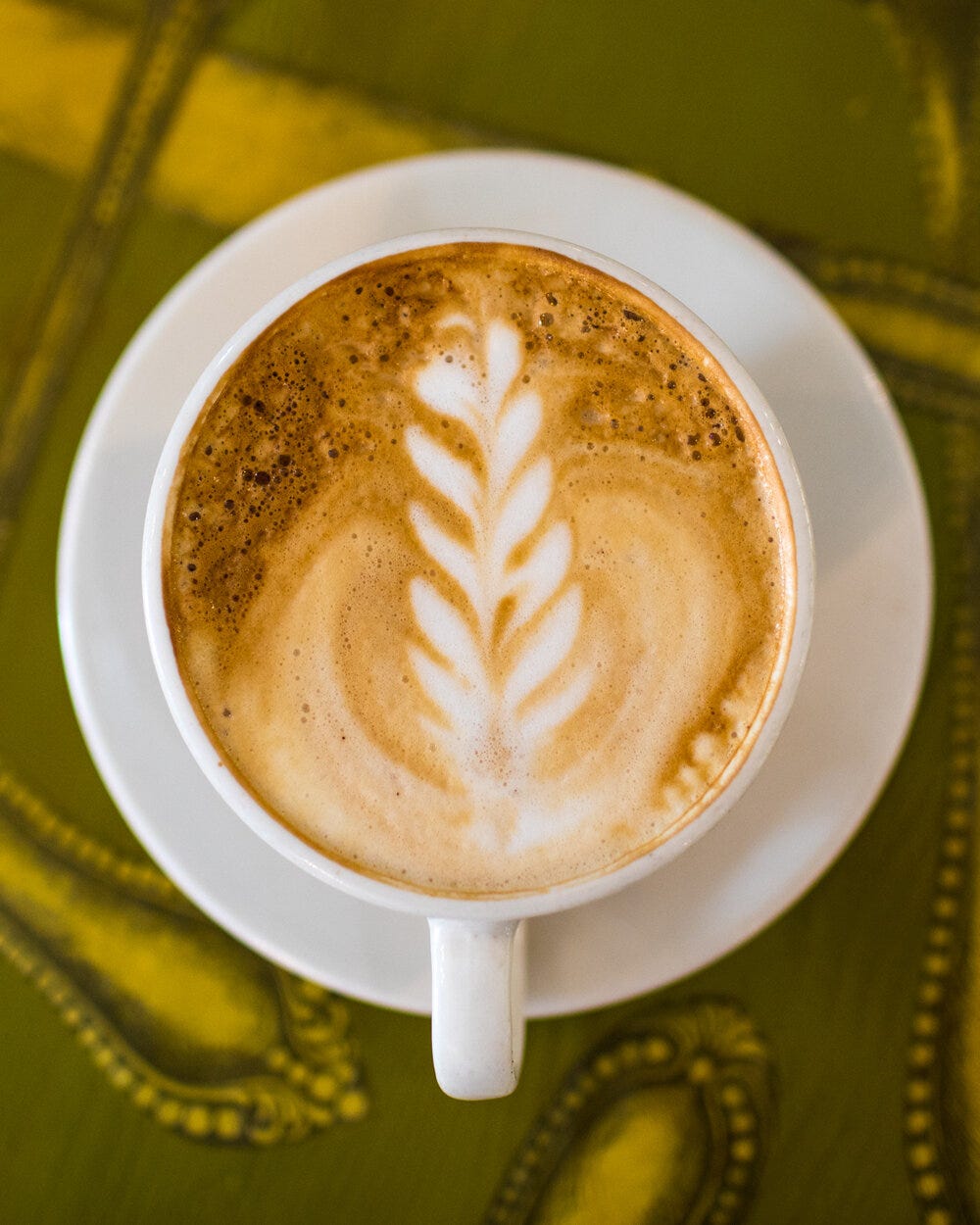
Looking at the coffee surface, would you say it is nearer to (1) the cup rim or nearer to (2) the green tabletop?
(1) the cup rim

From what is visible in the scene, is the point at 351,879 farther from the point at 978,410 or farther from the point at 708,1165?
the point at 978,410

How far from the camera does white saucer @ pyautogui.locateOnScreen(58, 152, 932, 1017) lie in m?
0.89

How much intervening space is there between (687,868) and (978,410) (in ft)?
1.96

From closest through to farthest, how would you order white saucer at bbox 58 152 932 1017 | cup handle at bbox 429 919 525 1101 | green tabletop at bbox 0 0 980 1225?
cup handle at bbox 429 919 525 1101, white saucer at bbox 58 152 932 1017, green tabletop at bbox 0 0 980 1225

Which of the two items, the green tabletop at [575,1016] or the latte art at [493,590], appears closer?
the latte art at [493,590]

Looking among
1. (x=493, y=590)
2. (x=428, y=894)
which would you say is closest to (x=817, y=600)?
(x=493, y=590)

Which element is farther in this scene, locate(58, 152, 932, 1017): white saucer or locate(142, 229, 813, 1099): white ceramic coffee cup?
locate(58, 152, 932, 1017): white saucer

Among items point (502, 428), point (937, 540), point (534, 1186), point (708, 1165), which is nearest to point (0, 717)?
point (502, 428)

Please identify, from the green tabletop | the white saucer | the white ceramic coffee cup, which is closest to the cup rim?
the white ceramic coffee cup

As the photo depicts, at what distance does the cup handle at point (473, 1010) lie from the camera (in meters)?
0.74

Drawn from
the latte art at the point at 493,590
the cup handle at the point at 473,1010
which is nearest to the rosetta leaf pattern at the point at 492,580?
the latte art at the point at 493,590

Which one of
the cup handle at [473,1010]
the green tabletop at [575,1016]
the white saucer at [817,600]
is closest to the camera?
the cup handle at [473,1010]

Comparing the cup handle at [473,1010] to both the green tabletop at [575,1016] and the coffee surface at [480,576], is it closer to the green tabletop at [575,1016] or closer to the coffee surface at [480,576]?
the coffee surface at [480,576]

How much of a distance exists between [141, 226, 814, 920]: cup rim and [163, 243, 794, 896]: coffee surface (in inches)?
0.7
